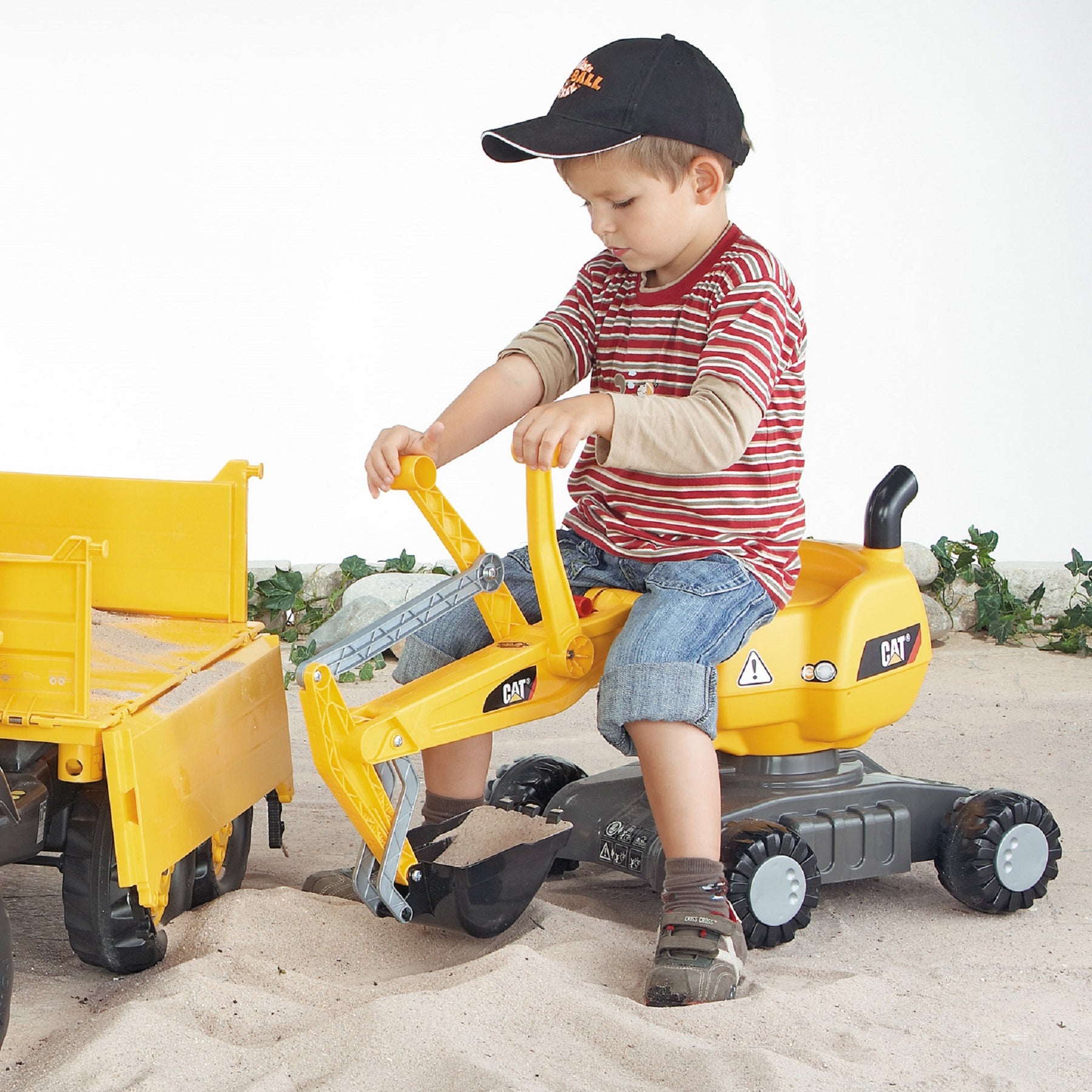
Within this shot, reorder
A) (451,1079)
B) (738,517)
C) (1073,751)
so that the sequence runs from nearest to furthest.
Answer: (451,1079) < (738,517) < (1073,751)

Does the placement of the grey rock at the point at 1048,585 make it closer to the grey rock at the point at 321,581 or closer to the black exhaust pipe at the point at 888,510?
the grey rock at the point at 321,581

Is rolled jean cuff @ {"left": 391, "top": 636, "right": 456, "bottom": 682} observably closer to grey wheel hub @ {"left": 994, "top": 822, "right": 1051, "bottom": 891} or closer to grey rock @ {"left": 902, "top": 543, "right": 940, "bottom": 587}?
grey wheel hub @ {"left": 994, "top": 822, "right": 1051, "bottom": 891}

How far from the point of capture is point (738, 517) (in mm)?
1785

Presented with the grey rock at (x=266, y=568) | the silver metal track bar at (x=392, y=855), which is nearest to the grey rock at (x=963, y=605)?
the grey rock at (x=266, y=568)

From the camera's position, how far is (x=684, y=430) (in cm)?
158

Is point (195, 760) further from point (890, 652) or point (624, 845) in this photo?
point (890, 652)

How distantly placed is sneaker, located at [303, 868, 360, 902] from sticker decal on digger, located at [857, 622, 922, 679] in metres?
0.71

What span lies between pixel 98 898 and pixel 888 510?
3.72 feet

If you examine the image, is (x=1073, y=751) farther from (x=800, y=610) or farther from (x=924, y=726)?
(x=800, y=610)

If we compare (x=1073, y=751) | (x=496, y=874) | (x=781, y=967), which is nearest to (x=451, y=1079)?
(x=496, y=874)

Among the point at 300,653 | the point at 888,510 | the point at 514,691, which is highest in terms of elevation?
the point at 888,510

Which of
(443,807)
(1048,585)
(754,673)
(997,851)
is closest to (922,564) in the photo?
(1048,585)

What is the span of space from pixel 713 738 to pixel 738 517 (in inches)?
11.2

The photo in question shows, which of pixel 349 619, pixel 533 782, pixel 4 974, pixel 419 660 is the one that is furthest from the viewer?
pixel 349 619
